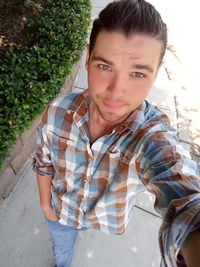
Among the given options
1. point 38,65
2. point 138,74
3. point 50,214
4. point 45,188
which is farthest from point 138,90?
point 38,65

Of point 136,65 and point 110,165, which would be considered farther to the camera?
point 110,165

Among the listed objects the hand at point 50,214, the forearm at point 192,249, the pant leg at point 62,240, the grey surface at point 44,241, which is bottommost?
the grey surface at point 44,241

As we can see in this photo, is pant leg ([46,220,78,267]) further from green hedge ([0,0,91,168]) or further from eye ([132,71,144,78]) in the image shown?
eye ([132,71,144,78])

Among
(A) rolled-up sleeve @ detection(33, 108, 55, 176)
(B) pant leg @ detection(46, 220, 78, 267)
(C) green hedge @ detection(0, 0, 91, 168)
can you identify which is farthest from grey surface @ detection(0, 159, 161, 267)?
(A) rolled-up sleeve @ detection(33, 108, 55, 176)

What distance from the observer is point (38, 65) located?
264 centimetres

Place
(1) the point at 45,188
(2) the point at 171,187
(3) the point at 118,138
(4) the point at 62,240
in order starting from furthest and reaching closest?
(4) the point at 62,240 → (1) the point at 45,188 → (3) the point at 118,138 → (2) the point at 171,187

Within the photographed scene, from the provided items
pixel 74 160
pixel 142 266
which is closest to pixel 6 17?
pixel 74 160

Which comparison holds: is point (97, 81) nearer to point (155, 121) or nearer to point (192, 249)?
point (155, 121)

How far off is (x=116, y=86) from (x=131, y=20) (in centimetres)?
33

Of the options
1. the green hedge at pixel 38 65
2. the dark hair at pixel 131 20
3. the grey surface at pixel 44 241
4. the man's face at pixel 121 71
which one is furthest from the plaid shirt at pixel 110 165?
the grey surface at pixel 44 241

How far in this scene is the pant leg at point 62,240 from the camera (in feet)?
6.28

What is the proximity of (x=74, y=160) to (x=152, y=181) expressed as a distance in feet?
1.62

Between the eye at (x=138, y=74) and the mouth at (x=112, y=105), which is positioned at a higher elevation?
the eye at (x=138, y=74)

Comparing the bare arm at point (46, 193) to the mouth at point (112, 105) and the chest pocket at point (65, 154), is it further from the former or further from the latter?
the mouth at point (112, 105)
